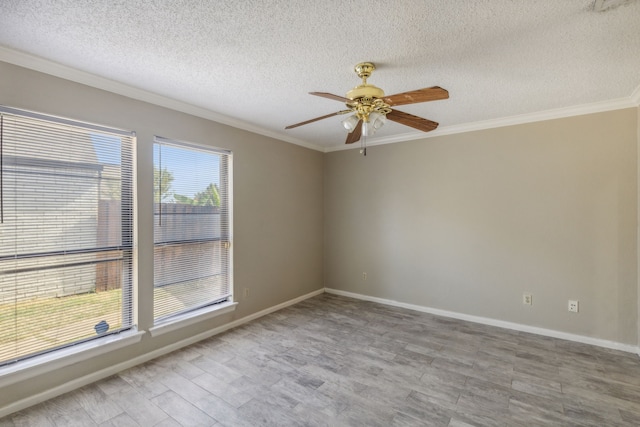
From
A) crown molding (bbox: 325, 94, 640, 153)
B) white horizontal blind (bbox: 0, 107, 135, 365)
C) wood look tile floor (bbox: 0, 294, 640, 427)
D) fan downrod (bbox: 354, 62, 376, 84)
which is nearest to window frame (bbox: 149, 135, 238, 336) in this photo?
wood look tile floor (bbox: 0, 294, 640, 427)

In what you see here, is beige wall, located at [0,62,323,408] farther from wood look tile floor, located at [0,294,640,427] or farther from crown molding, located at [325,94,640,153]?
crown molding, located at [325,94,640,153]

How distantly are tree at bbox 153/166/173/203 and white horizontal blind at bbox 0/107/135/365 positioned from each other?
23 centimetres

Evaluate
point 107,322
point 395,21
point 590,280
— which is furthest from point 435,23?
point 107,322

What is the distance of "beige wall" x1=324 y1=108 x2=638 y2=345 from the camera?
9.68ft

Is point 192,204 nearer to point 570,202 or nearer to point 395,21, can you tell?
point 395,21

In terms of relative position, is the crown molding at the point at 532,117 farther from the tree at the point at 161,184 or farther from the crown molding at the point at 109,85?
the tree at the point at 161,184

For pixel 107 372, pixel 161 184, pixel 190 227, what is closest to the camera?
pixel 107 372

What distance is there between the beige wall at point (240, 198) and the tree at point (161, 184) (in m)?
0.07

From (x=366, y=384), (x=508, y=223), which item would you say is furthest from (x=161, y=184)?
(x=508, y=223)

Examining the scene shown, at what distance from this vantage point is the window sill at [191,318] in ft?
9.20

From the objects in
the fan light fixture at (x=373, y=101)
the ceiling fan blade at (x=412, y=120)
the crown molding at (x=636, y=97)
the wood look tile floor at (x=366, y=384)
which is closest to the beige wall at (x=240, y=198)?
the wood look tile floor at (x=366, y=384)

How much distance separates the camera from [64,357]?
7.27 feet

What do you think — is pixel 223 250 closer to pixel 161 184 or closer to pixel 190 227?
pixel 190 227

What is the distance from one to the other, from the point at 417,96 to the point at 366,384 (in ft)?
7.17
